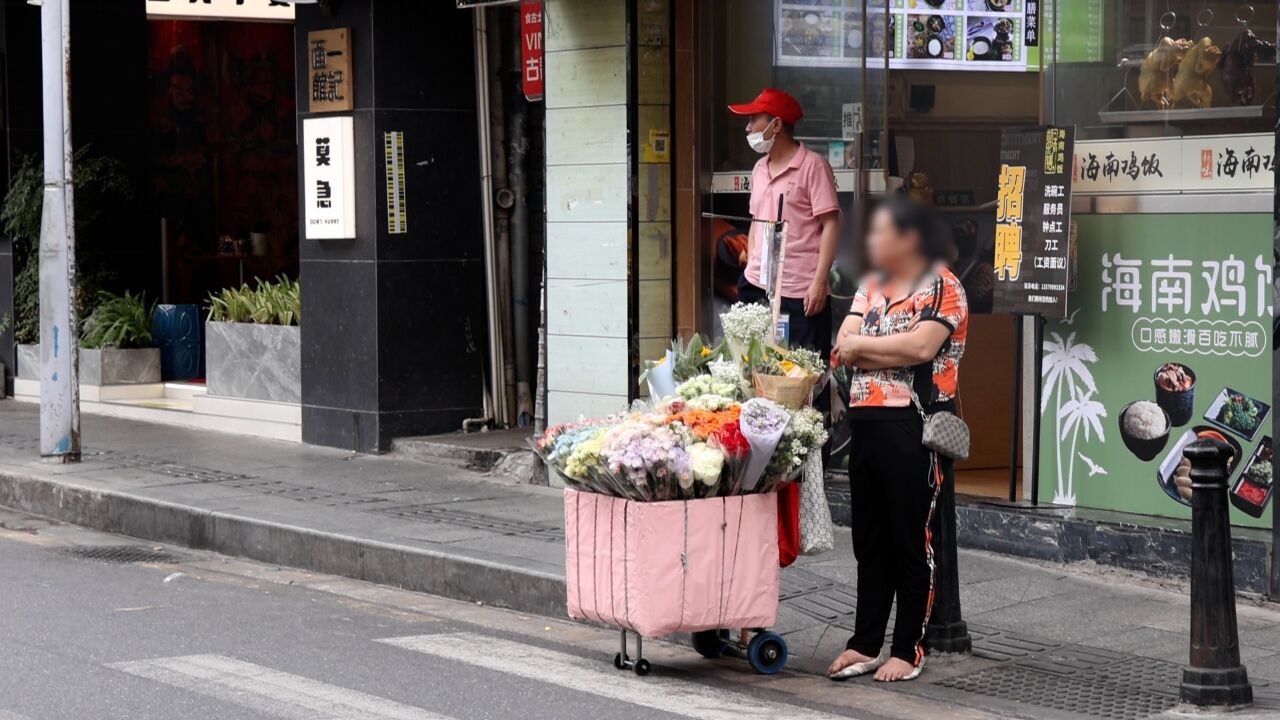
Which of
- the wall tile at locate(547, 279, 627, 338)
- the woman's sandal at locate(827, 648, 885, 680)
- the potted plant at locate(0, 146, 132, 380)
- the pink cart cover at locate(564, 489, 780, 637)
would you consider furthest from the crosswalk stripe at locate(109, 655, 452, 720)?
the potted plant at locate(0, 146, 132, 380)

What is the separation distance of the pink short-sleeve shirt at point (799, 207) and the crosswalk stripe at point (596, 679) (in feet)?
9.14

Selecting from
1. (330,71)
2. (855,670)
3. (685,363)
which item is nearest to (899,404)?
(685,363)

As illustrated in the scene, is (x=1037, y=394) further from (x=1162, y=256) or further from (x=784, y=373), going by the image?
(x=784, y=373)

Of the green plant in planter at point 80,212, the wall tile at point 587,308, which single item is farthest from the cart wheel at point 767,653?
the green plant in planter at point 80,212

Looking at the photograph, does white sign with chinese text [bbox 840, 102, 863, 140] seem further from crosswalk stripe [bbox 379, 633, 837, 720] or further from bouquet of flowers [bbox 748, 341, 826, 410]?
crosswalk stripe [bbox 379, 633, 837, 720]

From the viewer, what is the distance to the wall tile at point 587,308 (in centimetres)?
1096

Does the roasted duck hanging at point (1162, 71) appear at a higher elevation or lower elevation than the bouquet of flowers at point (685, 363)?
higher

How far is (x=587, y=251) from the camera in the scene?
11141 mm

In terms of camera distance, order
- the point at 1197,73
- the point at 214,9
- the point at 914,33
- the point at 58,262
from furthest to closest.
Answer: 1. the point at 214,9
2. the point at 58,262
3. the point at 914,33
4. the point at 1197,73

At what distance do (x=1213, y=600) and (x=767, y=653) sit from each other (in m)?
1.75

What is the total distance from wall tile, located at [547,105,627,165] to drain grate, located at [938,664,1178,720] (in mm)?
4937

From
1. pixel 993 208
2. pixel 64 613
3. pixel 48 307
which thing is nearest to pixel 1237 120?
pixel 993 208

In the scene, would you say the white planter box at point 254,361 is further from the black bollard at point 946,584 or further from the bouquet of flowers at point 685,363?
the black bollard at point 946,584

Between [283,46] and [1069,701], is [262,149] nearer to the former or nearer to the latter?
[283,46]
